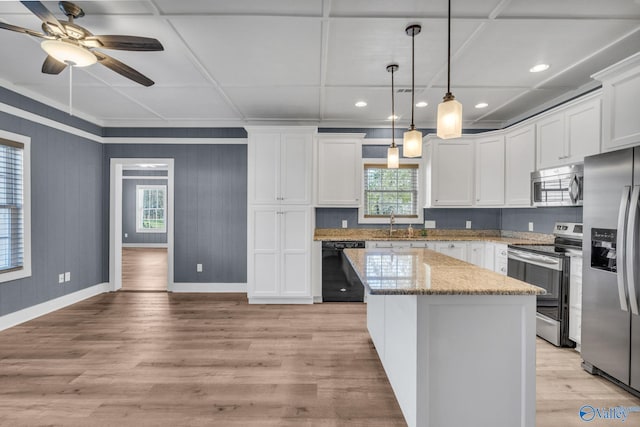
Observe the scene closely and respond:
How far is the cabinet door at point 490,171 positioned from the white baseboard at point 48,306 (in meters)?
5.92

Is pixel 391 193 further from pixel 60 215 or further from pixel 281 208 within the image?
pixel 60 215

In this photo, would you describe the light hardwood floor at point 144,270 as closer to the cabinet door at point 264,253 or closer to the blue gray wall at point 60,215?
the blue gray wall at point 60,215

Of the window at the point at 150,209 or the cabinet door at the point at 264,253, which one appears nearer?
the cabinet door at the point at 264,253

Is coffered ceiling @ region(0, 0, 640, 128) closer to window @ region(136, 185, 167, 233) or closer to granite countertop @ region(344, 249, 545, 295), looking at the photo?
granite countertop @ region(344, 249, 545, 295)

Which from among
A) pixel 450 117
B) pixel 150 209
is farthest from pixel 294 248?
pixel 150 209

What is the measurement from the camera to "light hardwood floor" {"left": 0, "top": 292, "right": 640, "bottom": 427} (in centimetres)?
208

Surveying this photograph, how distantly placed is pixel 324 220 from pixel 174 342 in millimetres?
2736

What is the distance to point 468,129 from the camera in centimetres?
517

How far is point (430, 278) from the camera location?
184 cm

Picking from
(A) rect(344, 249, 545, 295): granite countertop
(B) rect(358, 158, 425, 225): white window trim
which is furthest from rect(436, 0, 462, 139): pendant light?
(B) rect(358, 158, 425, 225): white window trim

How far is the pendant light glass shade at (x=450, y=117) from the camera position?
1813 millimetres

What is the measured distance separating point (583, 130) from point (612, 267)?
1492 millimetres

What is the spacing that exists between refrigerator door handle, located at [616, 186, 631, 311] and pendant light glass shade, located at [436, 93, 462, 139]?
56.5 inches

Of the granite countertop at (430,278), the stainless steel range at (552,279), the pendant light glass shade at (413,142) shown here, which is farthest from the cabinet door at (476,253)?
the pendant light glass shade at (413,142)
